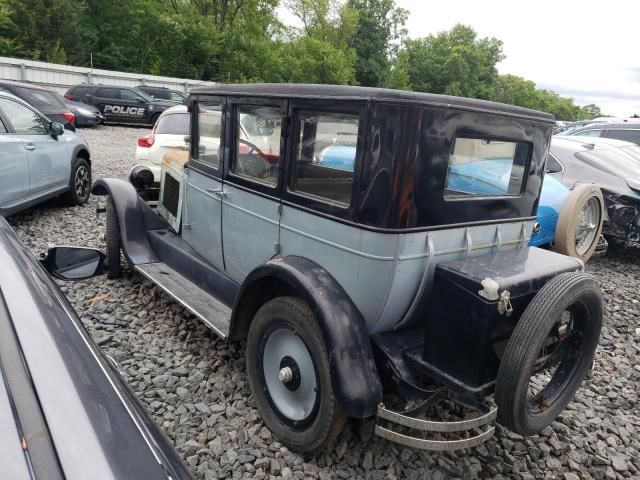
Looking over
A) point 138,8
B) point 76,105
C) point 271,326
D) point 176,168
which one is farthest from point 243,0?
point 271,326

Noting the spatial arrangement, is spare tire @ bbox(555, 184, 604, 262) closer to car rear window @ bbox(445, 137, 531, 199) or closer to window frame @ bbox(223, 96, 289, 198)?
car rear window @ bbox(445, 137, 531, 199)

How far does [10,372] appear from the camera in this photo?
1.18m

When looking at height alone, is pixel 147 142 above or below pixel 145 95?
below

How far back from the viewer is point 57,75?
2266cm

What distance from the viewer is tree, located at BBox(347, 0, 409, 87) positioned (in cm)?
4975

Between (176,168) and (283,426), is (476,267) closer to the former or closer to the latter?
(283,426)

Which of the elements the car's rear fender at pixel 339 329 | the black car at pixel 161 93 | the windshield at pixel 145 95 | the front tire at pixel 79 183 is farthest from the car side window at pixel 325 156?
the black car at pixel 161 93

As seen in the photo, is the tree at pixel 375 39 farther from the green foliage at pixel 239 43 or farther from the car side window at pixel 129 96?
the car side window at pixel 129 96

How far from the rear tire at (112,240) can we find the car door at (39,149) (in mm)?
2182

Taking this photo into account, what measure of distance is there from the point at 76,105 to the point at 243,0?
23615 mm

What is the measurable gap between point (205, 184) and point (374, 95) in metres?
1.85

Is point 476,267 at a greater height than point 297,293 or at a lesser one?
greater

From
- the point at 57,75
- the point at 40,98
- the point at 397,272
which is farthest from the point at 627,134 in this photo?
the point at 57,75

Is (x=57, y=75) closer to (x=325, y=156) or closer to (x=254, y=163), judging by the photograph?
(x=254, y=163)
